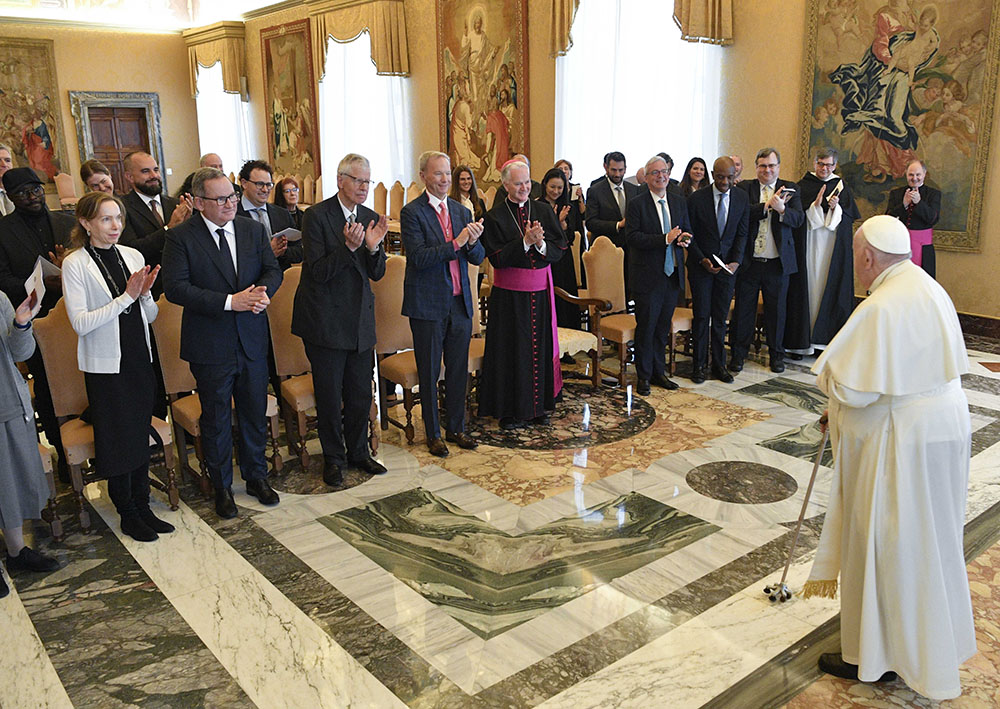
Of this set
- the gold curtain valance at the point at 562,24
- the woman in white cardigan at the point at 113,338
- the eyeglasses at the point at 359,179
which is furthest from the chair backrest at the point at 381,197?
the woman in white cardigan at the point at 113,338

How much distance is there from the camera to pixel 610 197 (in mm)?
7430

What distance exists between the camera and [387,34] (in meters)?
13.1

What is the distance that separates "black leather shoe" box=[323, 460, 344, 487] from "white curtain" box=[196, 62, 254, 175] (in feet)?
46.5

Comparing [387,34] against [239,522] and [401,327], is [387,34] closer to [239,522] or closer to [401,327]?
[401,327]

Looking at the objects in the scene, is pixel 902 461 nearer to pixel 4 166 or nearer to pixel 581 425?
pixel 581 425

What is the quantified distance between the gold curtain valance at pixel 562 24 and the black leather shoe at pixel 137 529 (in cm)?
820

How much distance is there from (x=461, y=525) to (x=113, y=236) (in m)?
2.15

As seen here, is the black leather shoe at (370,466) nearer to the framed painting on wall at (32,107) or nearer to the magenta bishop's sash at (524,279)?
the magenta bishop's sash at (524,279)

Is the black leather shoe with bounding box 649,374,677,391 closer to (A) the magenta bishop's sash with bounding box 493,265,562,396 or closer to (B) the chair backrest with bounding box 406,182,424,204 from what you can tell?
(A) the magenta bishop's sash with bounding box 493,265,562,396

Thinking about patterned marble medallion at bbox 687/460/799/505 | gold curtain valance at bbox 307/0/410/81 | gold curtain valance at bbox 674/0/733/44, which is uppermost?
gold curtain valance at bbox 307/0/410/81

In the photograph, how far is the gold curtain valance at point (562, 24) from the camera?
398 inches

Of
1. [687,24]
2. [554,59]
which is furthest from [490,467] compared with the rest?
[554,59]

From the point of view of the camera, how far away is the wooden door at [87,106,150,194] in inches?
685

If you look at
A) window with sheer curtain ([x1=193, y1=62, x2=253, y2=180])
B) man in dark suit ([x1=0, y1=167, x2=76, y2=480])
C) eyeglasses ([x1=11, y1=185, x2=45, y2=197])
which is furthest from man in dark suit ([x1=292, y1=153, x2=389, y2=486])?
window with sheer curtain ([x1=193, y1=62, x2=253, y2=180])
